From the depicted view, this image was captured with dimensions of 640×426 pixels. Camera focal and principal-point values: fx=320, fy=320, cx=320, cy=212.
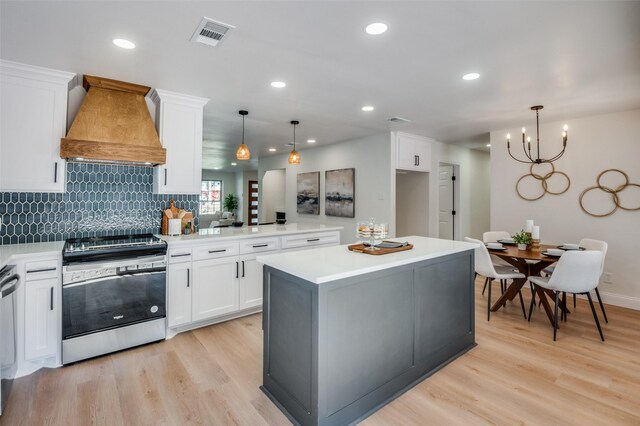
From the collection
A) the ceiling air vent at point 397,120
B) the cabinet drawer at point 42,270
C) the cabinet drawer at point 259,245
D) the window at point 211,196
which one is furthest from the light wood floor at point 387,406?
the window at point 211,196

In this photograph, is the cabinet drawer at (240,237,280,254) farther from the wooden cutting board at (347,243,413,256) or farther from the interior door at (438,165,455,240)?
the interior door at (438,165,455,240)

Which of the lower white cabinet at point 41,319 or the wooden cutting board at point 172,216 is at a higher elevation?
the wooden cutting board at point 172,216

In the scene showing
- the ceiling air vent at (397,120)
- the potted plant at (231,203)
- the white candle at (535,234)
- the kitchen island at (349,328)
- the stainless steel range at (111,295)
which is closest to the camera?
the kitchen island at (349,328)

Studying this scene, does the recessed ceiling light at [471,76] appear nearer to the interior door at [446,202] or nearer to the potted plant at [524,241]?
the potted plant at [524,241]

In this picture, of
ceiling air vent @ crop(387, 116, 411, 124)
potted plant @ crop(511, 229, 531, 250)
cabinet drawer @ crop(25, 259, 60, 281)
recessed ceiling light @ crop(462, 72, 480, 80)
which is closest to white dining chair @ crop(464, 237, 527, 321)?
potted plant @ crop(511, 229, 531, 250)

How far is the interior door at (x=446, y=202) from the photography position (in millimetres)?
6617

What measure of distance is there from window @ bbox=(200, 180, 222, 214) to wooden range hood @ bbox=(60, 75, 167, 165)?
10.0m

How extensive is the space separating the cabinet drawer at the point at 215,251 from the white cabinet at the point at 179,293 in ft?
0.39

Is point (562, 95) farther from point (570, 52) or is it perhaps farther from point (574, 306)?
point (574, 306)

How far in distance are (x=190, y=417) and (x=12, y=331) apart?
1415 mm

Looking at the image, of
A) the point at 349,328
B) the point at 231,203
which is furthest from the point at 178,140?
the point at 231,203

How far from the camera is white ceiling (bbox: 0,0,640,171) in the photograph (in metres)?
1.90

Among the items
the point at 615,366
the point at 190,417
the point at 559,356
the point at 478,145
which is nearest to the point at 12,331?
the point at 190,417

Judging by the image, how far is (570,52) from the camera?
2408 millimetres
